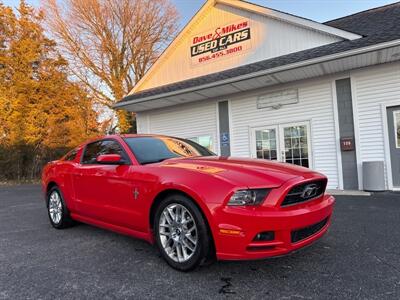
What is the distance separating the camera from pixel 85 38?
73.1 feet

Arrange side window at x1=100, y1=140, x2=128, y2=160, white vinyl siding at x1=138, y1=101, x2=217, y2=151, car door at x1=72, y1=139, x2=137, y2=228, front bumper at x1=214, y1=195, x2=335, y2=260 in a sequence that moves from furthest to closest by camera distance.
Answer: white vinyl siding at x1=138, y1=101, x2=217, y2=151
side window at x1=100, y1=140, x2=128, y2=160
car door at x1=72, y1=139, x2=137, y2=228
front bumper at x1=214, y1=195, x2=335, y2=260

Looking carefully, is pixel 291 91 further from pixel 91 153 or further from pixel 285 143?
pixel 91 153

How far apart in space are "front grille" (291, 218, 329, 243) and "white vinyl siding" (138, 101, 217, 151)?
8.45 metres

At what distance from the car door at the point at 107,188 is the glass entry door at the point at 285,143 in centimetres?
678

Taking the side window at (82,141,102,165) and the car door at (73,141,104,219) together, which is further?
the side window at (82,141,102,165)

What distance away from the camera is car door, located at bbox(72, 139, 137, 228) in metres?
3.50

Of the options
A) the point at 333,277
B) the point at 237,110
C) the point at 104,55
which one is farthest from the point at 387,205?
the point at 104,55

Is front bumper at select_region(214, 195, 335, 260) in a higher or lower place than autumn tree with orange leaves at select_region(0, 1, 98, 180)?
lower

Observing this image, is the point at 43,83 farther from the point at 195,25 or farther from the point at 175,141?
the point at 175,141

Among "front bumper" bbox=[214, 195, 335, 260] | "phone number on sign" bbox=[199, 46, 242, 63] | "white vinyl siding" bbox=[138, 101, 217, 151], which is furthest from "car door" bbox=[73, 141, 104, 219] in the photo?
"phone number on sign" bbox=[199, 46, 242, 63]

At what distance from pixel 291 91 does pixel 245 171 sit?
24.1 feet

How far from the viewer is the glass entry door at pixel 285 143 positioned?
9.52 m

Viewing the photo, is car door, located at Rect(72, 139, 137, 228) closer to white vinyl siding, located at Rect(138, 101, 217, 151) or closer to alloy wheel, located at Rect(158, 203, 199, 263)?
alloy wheel, located at Rect(158, 203, 199, 263)

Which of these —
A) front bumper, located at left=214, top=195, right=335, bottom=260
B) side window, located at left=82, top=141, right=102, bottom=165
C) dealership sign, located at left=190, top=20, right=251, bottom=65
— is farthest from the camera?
dealership sign, located at left=190, top=20, right=251, bottom=65
